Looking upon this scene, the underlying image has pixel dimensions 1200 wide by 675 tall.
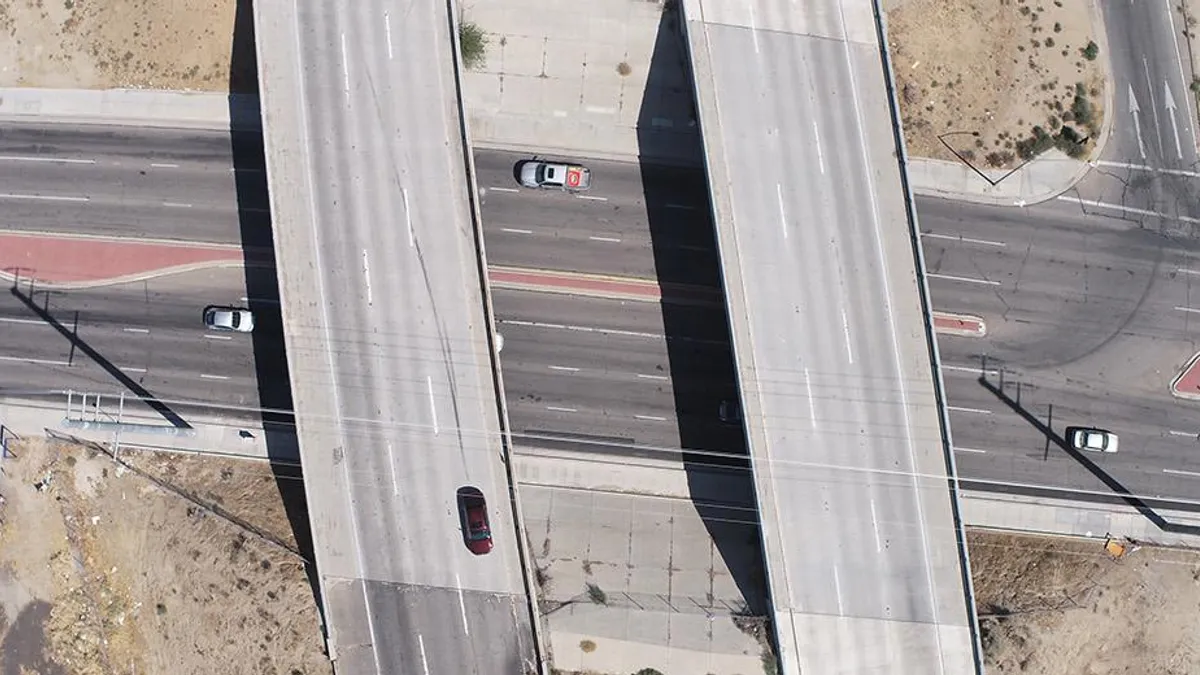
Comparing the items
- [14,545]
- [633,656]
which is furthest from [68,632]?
[633,656]

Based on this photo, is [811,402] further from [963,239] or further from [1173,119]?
[1173,119]

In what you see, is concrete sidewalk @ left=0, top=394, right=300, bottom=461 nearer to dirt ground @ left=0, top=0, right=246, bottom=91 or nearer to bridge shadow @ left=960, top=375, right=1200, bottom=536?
dirt ground @ left=0, top=0, right=246, bottom=91

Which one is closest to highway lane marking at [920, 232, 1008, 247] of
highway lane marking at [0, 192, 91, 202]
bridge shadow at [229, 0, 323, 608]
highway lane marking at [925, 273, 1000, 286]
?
highway lane marking at [925, 273, 1000, 286]

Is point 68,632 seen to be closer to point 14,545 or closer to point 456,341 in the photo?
point 14,545

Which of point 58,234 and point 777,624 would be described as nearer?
point 777,624

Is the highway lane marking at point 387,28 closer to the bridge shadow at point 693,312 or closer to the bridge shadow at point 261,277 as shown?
the bridge shadow at point 261,277

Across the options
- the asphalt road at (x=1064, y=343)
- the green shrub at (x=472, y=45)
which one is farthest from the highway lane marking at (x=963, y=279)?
the green shrub at (x=472, y=45)

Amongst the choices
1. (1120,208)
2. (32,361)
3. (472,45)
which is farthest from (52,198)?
(1120,208)
